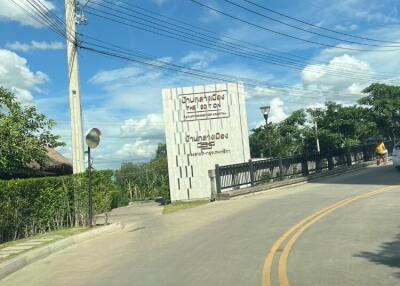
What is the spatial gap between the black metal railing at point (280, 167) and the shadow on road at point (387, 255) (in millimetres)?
12726

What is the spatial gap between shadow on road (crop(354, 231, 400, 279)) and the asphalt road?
0.01 metres

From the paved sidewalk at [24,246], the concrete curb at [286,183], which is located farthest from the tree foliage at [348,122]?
the paved sidewalk at [24,246]

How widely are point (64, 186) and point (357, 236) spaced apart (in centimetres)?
1017

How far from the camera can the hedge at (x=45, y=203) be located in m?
14.9

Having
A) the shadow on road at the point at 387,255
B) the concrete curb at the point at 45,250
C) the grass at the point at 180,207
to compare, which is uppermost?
the grass at the point at 180,207

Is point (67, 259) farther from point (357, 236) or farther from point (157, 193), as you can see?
point (157, 193)

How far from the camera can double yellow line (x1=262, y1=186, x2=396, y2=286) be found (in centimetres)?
769

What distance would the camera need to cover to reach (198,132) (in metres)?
25.3

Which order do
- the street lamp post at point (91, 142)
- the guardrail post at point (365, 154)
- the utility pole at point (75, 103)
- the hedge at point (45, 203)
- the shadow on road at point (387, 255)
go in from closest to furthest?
the shadow on road at point (387, 255) < the hedge at point (45, 203) < the street lamp post at point (91, 142) < the utility pole at point (75, 103) < the guardrail post at point (365, 154)

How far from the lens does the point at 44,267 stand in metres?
10.8

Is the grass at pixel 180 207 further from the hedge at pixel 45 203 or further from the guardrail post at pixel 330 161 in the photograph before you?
the guardrail post at pixel 330 161

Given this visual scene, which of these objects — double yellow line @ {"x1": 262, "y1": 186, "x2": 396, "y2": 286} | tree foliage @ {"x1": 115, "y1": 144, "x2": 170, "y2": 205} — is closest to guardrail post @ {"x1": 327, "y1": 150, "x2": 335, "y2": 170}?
tree foliage @ {"x1": 115, "y1": 144, "x2": 170, "y2": 205}

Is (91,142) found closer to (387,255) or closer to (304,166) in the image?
(387,255)

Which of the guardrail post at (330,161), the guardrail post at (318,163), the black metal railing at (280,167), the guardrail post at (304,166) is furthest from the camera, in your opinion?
the guardrail post at (330,161)
